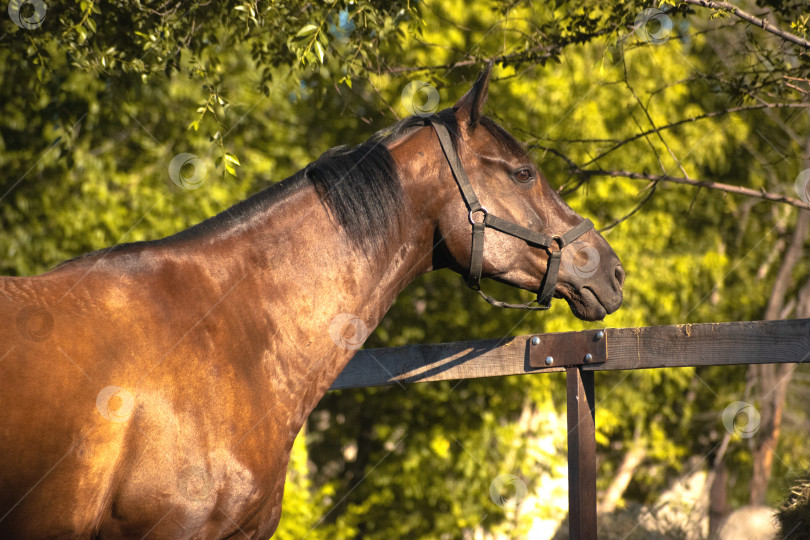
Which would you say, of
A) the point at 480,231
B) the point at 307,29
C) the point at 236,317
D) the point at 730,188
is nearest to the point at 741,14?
the point at 730,188

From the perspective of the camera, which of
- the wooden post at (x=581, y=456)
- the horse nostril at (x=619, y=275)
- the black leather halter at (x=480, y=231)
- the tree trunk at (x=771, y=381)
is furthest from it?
the tree trunk at (x=771, y=381)

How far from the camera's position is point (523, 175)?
289 centimetres

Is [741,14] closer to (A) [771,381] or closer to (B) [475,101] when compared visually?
(B) [475,101]

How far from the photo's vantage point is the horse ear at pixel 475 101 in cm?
279

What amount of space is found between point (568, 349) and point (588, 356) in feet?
0.38

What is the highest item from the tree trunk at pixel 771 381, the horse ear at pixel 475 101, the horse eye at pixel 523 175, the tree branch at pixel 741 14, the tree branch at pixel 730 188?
the tree trunk at pixel 771 381

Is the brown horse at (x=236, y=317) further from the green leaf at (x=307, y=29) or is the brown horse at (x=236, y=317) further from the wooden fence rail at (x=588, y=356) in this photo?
the green leaf at (x=307, y=29)

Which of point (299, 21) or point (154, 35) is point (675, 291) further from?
point (154, 35)

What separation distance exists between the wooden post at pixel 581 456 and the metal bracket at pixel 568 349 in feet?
0.18

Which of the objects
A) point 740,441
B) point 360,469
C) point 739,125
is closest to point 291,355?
point 360,469

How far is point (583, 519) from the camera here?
9.65 ft

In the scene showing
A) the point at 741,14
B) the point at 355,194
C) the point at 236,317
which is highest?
the point at 741,14

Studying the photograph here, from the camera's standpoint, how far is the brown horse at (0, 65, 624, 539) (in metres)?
2.00

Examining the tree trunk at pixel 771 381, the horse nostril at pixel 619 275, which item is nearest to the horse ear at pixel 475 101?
the horse nostril at pixel 619 275
